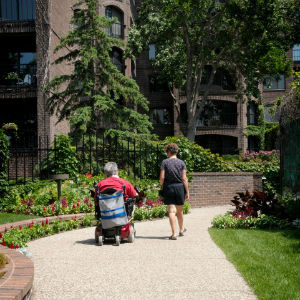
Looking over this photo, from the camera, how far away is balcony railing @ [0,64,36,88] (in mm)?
20984

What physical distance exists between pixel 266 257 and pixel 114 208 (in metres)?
2.59

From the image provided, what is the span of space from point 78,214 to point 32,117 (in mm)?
13678

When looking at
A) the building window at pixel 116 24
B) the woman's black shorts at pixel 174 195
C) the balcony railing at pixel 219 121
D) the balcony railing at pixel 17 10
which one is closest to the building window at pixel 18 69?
the balcony railing at pixel 17 10

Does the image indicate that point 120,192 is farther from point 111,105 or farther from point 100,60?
point 100,60

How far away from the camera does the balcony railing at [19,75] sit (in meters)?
21.0

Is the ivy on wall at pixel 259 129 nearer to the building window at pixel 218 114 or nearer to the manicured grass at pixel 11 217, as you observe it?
the building window at pixel 218 114

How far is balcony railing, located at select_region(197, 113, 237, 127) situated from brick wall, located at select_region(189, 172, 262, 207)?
69.5ft

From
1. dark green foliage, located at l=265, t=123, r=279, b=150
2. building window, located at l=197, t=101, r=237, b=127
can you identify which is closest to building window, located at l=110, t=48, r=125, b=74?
building window, located at l=197, t=101, r=237, b=127

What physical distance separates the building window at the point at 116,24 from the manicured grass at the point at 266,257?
26.3 m

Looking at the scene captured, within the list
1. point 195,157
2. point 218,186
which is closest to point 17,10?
point 195,157

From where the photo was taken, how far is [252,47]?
21047 mm

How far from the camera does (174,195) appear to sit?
24.9 ft

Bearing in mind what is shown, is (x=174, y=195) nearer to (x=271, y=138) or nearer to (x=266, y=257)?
(x=266, y=257)

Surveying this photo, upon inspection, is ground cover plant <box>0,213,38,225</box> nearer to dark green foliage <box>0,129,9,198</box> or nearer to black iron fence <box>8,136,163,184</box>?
dark green foliage <box>0,129,9,198</box>
